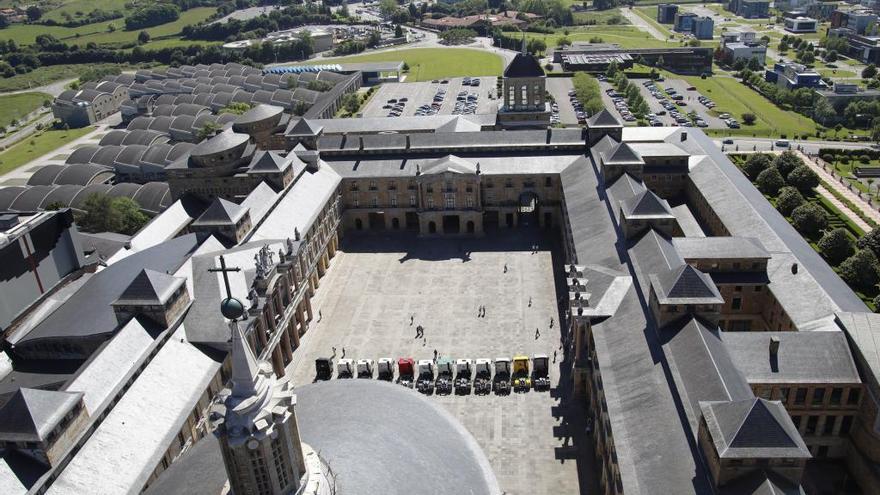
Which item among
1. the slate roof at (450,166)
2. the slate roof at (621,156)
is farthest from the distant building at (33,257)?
the slate roof at (621,156)

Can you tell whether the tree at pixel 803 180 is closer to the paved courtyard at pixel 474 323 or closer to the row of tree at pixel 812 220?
the row of tree at pixel 812 220

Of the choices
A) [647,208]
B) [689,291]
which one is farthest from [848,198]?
[689,291]

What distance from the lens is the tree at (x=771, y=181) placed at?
124188mm

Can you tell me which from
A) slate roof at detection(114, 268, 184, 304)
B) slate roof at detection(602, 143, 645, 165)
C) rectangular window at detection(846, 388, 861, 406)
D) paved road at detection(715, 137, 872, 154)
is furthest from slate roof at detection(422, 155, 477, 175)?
paved road at detection(715, 137, 872, 154)

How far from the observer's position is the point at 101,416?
2373 inches

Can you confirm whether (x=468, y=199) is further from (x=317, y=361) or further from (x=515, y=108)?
(x=317, y=361)

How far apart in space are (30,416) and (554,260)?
253ft

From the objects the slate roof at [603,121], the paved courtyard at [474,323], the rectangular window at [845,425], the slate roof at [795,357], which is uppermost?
the slate roof at [603,121]

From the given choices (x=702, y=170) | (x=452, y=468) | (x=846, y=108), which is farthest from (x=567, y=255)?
(x=846, y=108)

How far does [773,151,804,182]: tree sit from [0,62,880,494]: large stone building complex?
18739 millimetres

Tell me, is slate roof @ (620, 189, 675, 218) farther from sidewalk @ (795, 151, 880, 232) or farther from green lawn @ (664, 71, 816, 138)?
green lawn @ (664, 71, 816, 138)

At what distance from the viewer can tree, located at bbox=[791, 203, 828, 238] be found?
106688 millimetres

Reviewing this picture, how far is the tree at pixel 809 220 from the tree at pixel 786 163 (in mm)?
22808

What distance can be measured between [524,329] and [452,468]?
50.5 m
